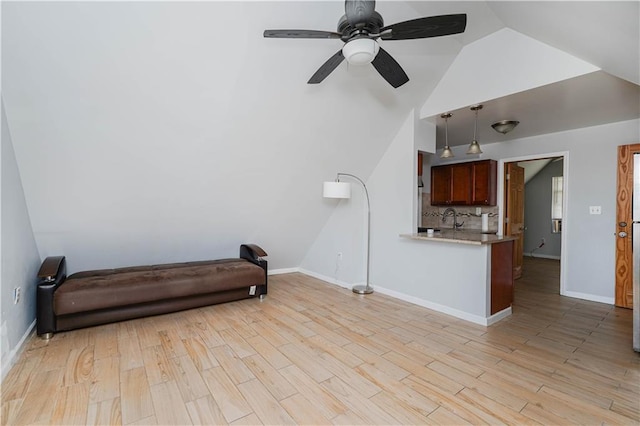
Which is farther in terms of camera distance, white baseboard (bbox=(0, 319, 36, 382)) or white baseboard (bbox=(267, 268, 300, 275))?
white baseboard (bbox=(267, 268, 300, 275))

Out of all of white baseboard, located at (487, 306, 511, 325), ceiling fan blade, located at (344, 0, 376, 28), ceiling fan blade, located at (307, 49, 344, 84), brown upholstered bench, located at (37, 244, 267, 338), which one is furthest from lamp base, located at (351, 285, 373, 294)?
ceiling fan blade, located at (344, 0, 376, 28)

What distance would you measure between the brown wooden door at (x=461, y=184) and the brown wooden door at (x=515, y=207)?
1.92 ft

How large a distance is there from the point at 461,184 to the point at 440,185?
0.42 meters

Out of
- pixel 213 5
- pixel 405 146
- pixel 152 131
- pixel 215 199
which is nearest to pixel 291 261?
pixel 215 199

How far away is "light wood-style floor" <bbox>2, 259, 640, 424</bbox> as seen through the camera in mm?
1756

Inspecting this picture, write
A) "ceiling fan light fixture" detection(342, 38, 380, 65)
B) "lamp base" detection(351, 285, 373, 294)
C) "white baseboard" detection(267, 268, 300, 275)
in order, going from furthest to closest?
"white baseboard" detection(267, 268, 300, 275), "lamp base" detection(351, 285, 373, 294), "ceiling fan light fixture" detection(342, 38, 380, 65)

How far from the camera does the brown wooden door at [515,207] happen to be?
16.6ft

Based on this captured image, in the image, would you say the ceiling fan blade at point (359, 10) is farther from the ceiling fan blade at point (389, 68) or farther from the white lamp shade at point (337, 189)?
the white lamp shade at point (337, 189)

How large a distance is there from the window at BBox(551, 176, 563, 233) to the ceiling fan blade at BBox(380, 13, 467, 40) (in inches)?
286

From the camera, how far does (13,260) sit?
242 centimetres

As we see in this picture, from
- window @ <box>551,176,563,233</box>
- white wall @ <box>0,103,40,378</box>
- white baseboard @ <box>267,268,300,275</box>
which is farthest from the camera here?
window @ <box>551,176,563,233</box>

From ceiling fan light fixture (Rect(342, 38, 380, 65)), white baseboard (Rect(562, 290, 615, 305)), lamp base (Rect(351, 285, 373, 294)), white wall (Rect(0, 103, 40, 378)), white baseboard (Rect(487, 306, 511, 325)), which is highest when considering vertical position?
ceiling fan light fixture (Rect(342, 38, 380, 65))

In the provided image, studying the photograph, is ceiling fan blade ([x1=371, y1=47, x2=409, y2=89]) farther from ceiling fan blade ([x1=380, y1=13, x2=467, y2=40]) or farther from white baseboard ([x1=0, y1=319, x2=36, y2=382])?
white baseboard ([x1=0, y1=319, x2=36, y2=382])

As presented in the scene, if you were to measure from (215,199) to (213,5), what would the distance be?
2.14 m
